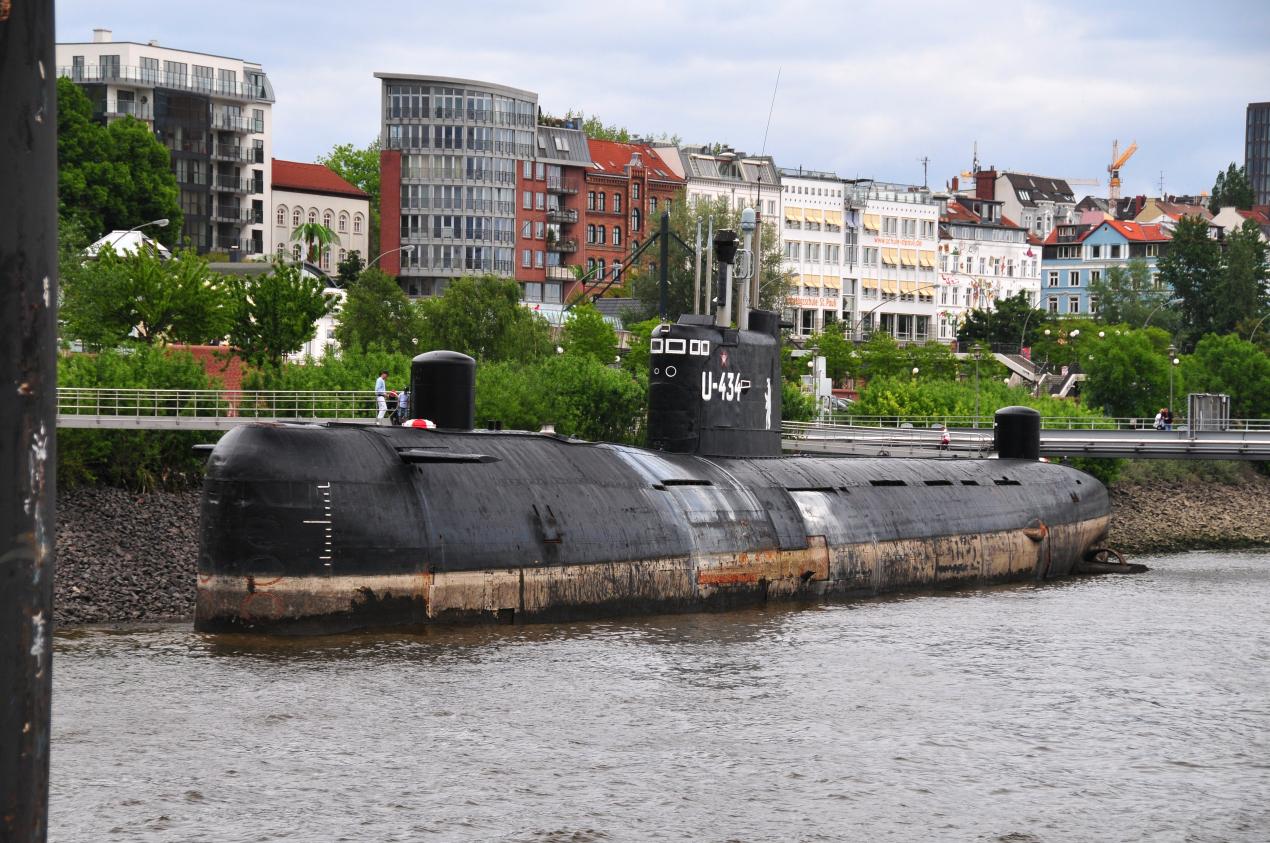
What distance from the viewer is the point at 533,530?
85.1 ft

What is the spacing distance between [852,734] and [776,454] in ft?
50.0

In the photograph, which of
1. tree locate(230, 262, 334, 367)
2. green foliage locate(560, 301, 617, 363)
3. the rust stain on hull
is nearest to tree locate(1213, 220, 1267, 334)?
green foliage locate(560, 301, 617, 363)

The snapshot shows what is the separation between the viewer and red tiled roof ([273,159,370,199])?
13250 centimetres

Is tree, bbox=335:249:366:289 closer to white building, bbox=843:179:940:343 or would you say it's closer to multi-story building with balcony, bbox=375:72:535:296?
multi-story building with balcony, bbox=375:72:535:296

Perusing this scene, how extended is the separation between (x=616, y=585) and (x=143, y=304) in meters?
36.9

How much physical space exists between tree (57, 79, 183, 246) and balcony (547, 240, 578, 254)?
29705mm

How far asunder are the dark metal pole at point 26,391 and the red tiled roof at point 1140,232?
536 ft

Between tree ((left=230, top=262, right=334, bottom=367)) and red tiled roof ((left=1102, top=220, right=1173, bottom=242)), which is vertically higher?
red tiled roof ((left=1102, top=220, right=1173, bottom=242))

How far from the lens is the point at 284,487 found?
911 inches

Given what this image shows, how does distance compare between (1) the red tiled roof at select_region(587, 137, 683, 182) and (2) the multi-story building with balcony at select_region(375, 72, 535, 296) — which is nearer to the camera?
(2) the multi-story building with balcony at select_region(375, 72, 535, 296)

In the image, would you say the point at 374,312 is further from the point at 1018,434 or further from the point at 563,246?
the point at 1018,434

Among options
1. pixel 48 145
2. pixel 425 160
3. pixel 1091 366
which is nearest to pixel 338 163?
pixel 425 160

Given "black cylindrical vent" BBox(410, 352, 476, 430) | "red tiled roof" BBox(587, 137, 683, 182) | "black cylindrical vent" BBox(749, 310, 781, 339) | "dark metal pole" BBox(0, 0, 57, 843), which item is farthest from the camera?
"red tiled roof" BBox(587, 137, 683, 182)

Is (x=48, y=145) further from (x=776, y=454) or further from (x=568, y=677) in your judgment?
(x=776, y=454)
